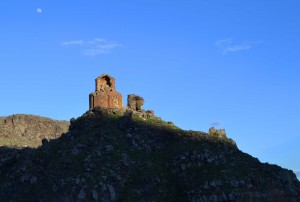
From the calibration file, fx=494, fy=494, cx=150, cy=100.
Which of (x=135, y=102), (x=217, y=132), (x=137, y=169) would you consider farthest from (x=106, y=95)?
(x=217, y=132)

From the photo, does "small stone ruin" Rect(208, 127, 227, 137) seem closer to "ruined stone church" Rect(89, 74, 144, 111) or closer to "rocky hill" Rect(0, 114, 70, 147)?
"ruined stone church" Rect(89, 74, 144, 111)

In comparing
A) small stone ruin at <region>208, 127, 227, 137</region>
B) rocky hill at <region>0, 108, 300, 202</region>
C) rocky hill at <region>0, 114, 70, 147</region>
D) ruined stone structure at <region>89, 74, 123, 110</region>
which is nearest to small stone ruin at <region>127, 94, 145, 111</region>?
ruined stone structure at <region>89, 74, 123, 110</region>

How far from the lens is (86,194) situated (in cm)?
4469

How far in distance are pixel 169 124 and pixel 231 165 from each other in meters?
12.8

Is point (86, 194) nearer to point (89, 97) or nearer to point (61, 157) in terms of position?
point (61, 157)

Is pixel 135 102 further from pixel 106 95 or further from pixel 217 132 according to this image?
pixel 217 132

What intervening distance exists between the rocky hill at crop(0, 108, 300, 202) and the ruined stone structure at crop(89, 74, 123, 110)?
3.66 metres

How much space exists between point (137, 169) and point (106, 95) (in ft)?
45.3

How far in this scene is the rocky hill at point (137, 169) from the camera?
1822 inches

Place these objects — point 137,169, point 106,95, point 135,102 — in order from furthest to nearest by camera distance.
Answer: point 135,102, point 106,95, point 137,169

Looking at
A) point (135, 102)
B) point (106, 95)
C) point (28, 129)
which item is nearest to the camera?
point (106, 95)

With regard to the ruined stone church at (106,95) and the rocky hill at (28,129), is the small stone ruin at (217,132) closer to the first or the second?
the ruined stone church at (106,95)

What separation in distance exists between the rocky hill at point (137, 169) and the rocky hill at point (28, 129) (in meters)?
60.8

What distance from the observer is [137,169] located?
48.8 metres
